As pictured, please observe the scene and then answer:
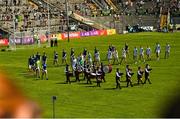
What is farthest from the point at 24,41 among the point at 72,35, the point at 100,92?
the point at 100,92

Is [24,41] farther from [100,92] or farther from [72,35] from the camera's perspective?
[100,92]

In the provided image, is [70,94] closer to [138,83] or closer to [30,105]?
[138,83]

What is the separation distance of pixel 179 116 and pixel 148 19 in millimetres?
91104

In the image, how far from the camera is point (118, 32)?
85438mm

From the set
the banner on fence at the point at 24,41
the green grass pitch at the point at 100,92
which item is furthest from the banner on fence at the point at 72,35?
the green grass pitch at the point at 100,92

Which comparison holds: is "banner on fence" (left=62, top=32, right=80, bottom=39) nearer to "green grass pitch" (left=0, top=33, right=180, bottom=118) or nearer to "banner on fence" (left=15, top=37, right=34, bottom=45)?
"banner on fence" (left=15, top=37, right=34, bottom=45)

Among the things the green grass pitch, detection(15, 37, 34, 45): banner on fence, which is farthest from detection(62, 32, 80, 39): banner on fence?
the green grass pitch

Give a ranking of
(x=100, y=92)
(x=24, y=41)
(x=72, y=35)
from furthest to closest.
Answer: (x=72, y=35) → (x=24, y=41) → (x=100, y=92)

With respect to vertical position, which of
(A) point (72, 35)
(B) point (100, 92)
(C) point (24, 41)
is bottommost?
(B) point (100, 92)

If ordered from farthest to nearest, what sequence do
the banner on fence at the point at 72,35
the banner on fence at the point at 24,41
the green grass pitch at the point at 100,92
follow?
the banner on fence at the point at 72,35 < the banner on fence at the point at 24,41 < the green grass pitch at the point at 100,92

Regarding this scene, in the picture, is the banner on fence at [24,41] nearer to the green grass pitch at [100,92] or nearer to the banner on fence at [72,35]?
the banner on fence at [72,35]

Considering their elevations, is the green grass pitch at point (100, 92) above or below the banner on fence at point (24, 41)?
below

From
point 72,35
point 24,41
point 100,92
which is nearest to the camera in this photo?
point 100,92

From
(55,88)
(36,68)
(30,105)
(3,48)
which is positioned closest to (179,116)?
(30,105)
